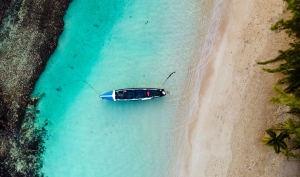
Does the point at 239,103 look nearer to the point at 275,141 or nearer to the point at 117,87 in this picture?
the point at 275,141

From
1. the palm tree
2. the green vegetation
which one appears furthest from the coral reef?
the palm tree

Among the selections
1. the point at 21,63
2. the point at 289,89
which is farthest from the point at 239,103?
the point at 21,63

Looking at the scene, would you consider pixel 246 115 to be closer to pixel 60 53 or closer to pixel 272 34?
pixel 272 34

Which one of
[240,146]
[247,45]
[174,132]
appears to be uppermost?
[247,45]

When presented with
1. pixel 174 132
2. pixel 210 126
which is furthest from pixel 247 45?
pixel 174 132

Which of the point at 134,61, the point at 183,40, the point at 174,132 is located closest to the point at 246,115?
the point at 174,132

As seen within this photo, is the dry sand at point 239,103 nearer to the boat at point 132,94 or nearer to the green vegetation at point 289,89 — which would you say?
the green vegetation at point 289,89

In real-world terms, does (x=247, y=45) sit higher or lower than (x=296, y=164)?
higher
